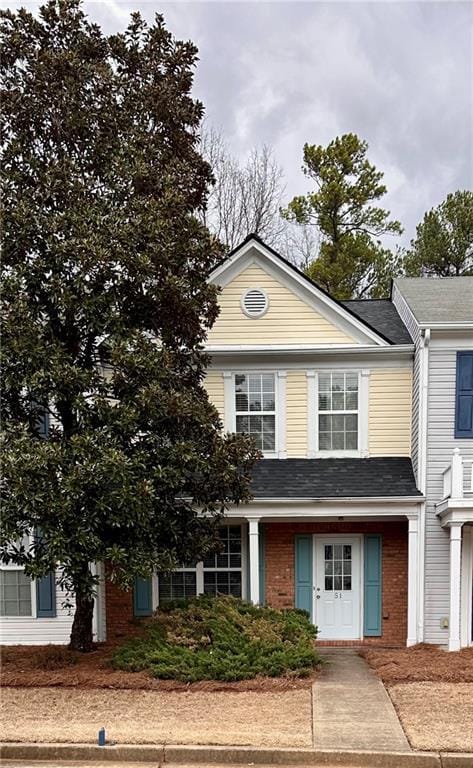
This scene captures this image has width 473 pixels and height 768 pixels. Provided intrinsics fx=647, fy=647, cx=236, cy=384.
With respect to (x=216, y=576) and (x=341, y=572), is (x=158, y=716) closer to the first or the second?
(x=216, y=576)

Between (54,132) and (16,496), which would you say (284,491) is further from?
(54,132)

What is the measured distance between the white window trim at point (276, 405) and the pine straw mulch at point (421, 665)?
12.4ft

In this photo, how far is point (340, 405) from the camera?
12.1 meters

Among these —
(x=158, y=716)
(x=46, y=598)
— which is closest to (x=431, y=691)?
(x=158, y=716)

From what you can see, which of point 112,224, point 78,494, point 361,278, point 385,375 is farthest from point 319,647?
→ point 361,278

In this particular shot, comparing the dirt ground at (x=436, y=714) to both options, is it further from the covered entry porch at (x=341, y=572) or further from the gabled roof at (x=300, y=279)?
the gabled roof at (x=300, y=279)

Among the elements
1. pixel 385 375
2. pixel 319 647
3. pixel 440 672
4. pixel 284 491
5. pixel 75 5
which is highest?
pixel 75 5

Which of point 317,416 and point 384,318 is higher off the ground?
point 384,318

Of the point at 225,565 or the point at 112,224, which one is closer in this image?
the point at 112,224

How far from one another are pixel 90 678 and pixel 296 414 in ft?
18.9

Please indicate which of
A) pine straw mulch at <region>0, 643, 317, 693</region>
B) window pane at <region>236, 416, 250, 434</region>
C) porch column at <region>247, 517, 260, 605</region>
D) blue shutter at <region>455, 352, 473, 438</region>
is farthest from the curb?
window pane at <region>236, 416, 250, 434</region>

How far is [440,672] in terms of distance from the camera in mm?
8820

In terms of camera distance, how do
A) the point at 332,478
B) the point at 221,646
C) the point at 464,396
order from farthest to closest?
the point at 332,478 < the point at 464,396 < the point at 221,646

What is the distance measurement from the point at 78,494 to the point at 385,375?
630cm
